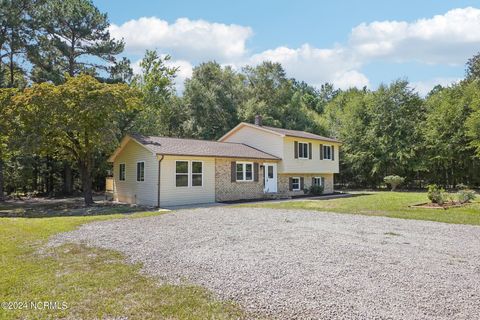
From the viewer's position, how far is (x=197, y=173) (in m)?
17.8

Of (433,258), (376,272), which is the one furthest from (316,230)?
(376,272)

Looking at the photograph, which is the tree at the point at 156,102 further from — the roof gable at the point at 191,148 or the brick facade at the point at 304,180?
the brick facade at the point at 304,180

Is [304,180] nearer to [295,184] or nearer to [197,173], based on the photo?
[295,184]

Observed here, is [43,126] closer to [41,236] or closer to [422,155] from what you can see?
[41,236]

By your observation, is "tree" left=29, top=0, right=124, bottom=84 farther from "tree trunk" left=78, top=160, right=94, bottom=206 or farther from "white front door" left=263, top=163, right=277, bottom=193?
"white front door" left=263, top=163, right=277, bottom=193

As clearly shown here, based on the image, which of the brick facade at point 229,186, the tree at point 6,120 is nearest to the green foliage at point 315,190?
the brick facade at point 229,186

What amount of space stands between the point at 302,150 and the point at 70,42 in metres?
18.3

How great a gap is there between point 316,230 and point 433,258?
3153 mm

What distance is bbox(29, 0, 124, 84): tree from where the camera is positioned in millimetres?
23406

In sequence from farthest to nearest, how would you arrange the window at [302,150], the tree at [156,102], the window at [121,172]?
the tree at [156,102] → the window at [302,150] → the window at [121,172]

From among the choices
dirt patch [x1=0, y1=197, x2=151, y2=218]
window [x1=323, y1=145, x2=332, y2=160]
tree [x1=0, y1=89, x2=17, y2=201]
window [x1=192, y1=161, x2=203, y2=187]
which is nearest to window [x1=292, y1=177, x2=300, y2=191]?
window [x1=323, y1=145, x2=332, y2=160]

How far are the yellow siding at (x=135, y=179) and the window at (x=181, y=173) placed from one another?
1031 mm

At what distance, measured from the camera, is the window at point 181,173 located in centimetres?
1703

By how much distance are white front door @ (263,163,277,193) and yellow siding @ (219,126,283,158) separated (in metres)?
0.86
